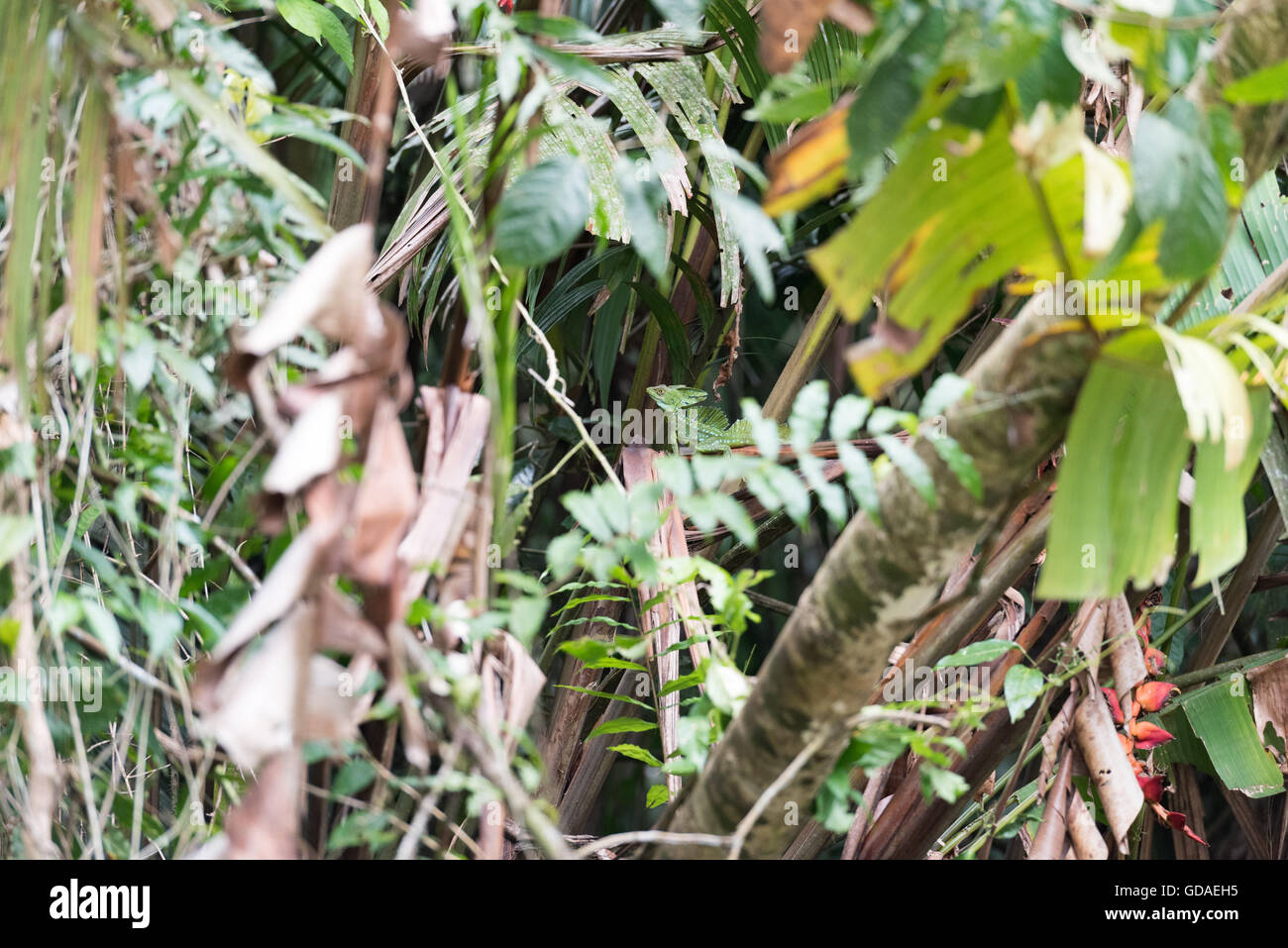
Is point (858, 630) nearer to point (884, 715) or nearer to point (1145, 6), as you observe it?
point (884, 715)

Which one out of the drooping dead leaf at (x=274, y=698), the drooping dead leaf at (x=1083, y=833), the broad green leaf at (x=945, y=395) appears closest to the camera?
the drooping dead leaf at (x=274, y=698)

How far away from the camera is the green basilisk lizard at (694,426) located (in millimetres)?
1157

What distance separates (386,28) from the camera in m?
1.04

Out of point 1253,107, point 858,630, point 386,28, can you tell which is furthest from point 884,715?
point 386,28

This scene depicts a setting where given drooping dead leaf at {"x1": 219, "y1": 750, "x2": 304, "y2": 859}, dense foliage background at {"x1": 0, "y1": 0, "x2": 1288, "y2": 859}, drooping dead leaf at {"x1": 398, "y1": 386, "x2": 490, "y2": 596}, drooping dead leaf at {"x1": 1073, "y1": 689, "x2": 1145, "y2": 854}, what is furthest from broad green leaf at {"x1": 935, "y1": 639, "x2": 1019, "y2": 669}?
drooping dead leaf at {"x1": 219, "y1": 750, "x2": 304, "y2": 859}

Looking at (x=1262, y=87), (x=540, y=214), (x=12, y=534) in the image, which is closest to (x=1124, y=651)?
(x=1262, y=87)

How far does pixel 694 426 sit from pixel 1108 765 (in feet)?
1.85

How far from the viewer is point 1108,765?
0.86 metres

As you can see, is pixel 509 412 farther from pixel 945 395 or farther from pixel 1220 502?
pixel 1220 502

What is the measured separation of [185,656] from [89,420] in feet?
0.91

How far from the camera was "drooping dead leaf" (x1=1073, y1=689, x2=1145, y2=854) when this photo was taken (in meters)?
0.84

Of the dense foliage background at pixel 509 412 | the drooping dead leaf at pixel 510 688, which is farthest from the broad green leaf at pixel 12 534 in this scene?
the drooping dead leaf at pixel 510 688

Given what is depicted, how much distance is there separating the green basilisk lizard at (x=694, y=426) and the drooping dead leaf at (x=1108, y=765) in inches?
17.2

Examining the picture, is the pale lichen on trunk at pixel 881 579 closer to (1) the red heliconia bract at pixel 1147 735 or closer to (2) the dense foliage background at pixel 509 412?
(2) the dense foliage background at pixel 509 412
